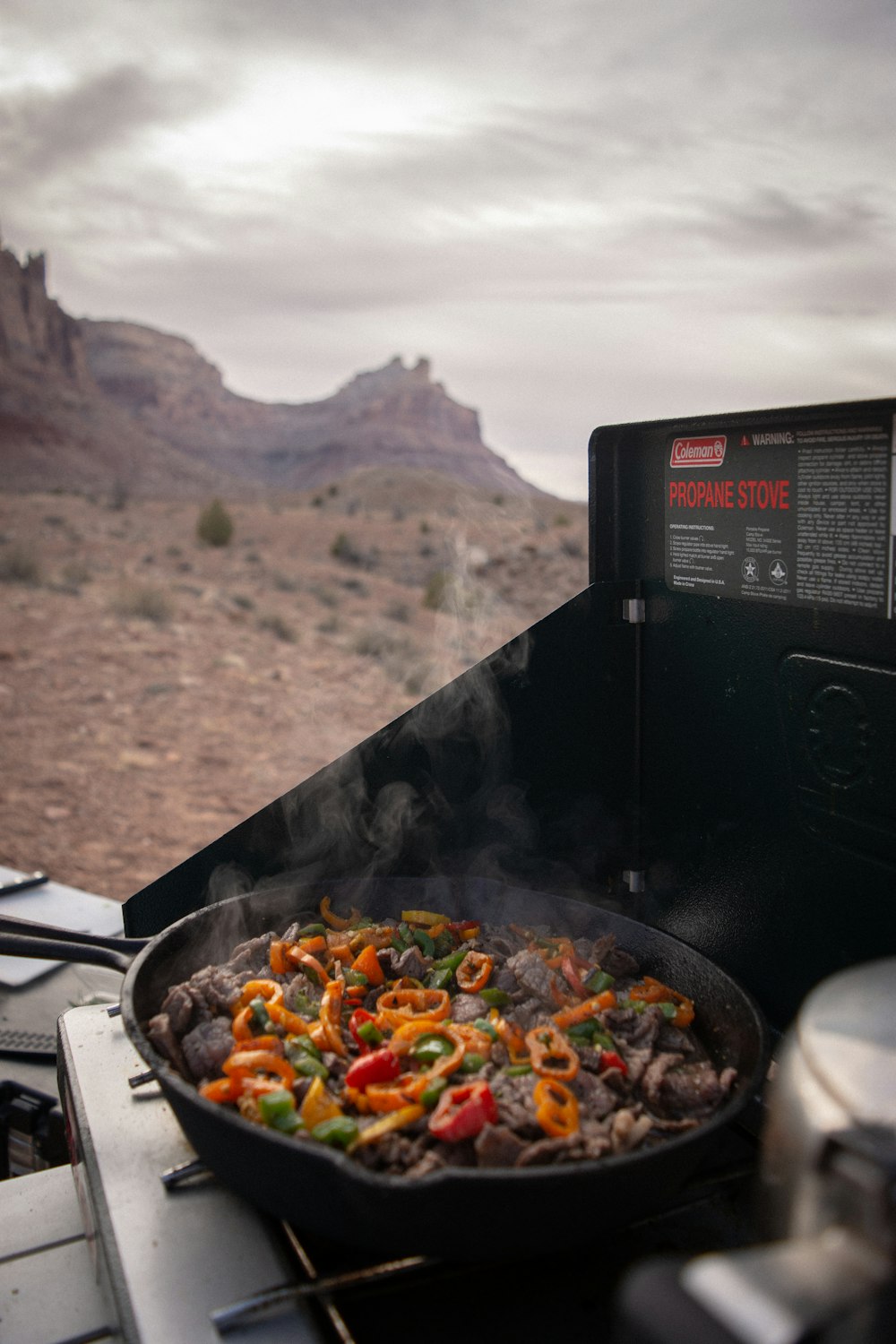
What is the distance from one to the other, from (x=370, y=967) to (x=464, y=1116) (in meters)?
0.59

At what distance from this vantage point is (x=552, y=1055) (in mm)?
1753

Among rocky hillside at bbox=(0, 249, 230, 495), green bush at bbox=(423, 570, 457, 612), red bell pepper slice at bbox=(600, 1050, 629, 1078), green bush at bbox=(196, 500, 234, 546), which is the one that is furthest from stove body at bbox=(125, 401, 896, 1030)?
rocky hillside at bbox=(0, 249, 230, 495)

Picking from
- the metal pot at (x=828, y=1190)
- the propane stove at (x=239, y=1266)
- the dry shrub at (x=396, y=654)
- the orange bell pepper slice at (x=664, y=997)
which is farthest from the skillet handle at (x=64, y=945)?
the dry shrub at (x=396, y=654)

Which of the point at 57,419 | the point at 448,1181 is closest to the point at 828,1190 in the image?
the point at 448,1181

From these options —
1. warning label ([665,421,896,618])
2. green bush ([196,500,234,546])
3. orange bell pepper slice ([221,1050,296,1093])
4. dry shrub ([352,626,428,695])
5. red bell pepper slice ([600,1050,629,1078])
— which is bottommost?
dry shrub ([352,626,428,695])

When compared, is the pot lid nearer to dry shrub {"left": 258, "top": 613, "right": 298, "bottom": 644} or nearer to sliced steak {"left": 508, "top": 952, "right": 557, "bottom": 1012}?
sliced steak {"left": 508, "top": 952, "right": 557, "bottom": 1012}

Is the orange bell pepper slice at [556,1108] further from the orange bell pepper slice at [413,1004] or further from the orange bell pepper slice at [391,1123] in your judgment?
the orange bell pepper slice at [413,1004]

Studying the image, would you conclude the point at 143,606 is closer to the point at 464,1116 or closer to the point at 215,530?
the point at 215,530

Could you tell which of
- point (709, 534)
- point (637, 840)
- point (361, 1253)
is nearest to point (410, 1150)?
point (361, 1253)

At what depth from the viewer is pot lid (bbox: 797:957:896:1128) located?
961 mm

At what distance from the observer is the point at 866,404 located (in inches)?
63.2

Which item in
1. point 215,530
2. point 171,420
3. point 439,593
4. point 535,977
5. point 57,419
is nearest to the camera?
point 535,977

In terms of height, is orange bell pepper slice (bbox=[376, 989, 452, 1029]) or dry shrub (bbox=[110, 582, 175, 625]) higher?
dry shrub (bbox=[110, 582, 175, 625])

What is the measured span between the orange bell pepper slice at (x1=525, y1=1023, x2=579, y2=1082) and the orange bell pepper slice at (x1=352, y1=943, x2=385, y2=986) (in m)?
0.37
